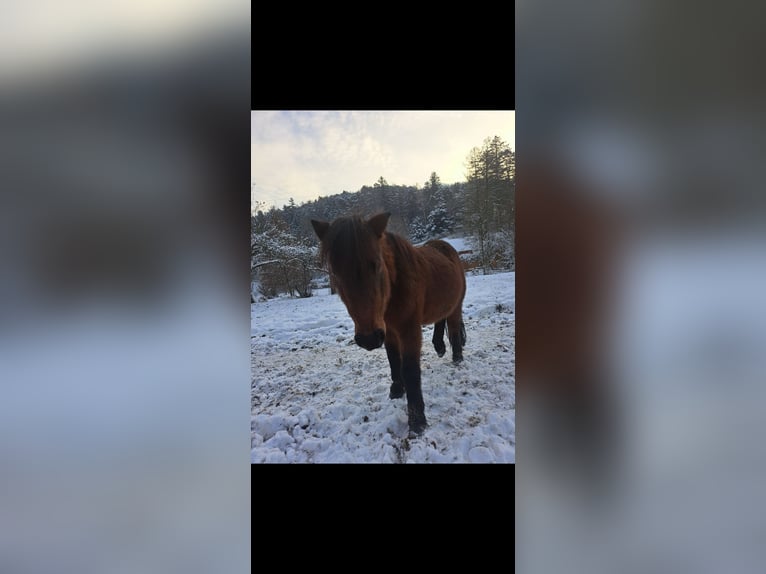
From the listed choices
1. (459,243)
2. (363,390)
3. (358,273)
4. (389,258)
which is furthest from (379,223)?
(363,390)

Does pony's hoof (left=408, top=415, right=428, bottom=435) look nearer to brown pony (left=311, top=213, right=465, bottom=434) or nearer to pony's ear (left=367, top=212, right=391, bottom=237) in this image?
brown pony (left=311, top=213, right=465, bottom=434)

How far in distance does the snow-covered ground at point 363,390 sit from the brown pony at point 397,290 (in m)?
0.07

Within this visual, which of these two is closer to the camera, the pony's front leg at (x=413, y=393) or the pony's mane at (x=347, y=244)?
the pony's mane at (x=347, y=244)

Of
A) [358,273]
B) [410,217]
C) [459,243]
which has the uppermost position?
[410,217]

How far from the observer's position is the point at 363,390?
2.29 metres

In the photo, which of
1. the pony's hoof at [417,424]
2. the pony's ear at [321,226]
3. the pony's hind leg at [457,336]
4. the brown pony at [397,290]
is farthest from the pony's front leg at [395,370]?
the pony's ear at [321,226]

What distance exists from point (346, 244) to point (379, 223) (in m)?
0.26
